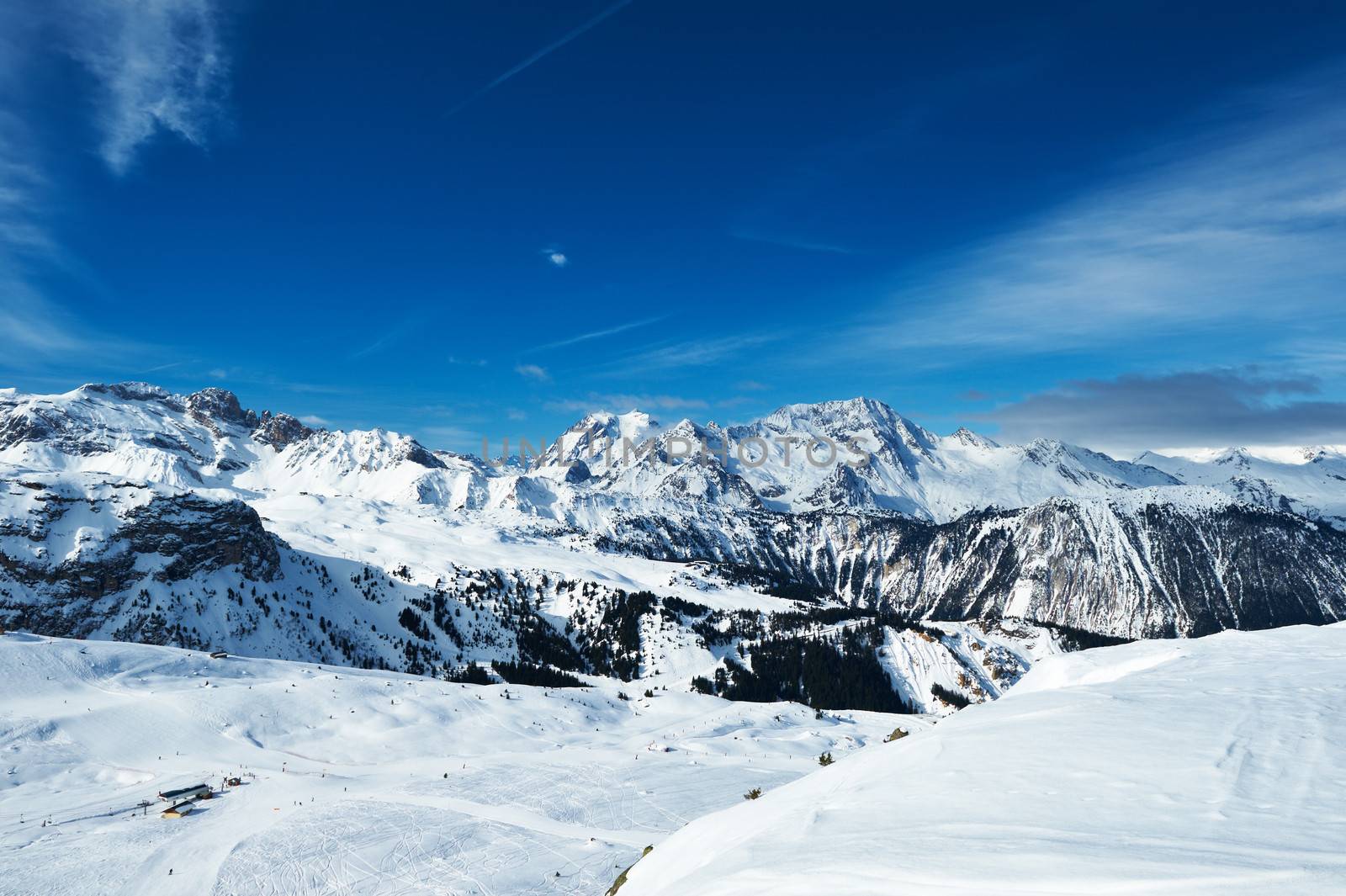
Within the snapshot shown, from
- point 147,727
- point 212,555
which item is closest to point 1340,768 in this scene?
point 147,727

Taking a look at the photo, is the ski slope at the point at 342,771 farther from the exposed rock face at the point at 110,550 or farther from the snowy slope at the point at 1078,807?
the exposed rock face at the point at 110,550

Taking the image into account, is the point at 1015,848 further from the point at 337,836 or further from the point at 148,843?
the point at 148,843

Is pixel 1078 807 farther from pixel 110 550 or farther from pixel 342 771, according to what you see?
pixel 110 550

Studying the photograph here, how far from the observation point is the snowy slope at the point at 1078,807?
732 cm

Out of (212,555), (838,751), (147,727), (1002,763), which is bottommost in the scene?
(838,751)

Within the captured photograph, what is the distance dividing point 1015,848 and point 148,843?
40214mm

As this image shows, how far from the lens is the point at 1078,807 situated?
952 centimetres

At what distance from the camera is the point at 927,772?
Result: 508 inches

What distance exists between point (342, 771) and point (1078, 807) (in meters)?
53.6

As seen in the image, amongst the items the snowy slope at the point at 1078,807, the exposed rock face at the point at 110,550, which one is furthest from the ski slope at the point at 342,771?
the exposed rock face at the point at 110,550

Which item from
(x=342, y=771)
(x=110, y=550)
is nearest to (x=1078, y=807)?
(x=342, y=771)

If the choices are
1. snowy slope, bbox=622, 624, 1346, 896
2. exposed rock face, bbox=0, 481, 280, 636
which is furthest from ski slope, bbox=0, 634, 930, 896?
exposed rock face, bbox=0, 481, 280, 636

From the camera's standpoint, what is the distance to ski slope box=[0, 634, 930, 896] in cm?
3055

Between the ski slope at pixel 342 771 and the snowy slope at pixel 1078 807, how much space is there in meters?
20.9
